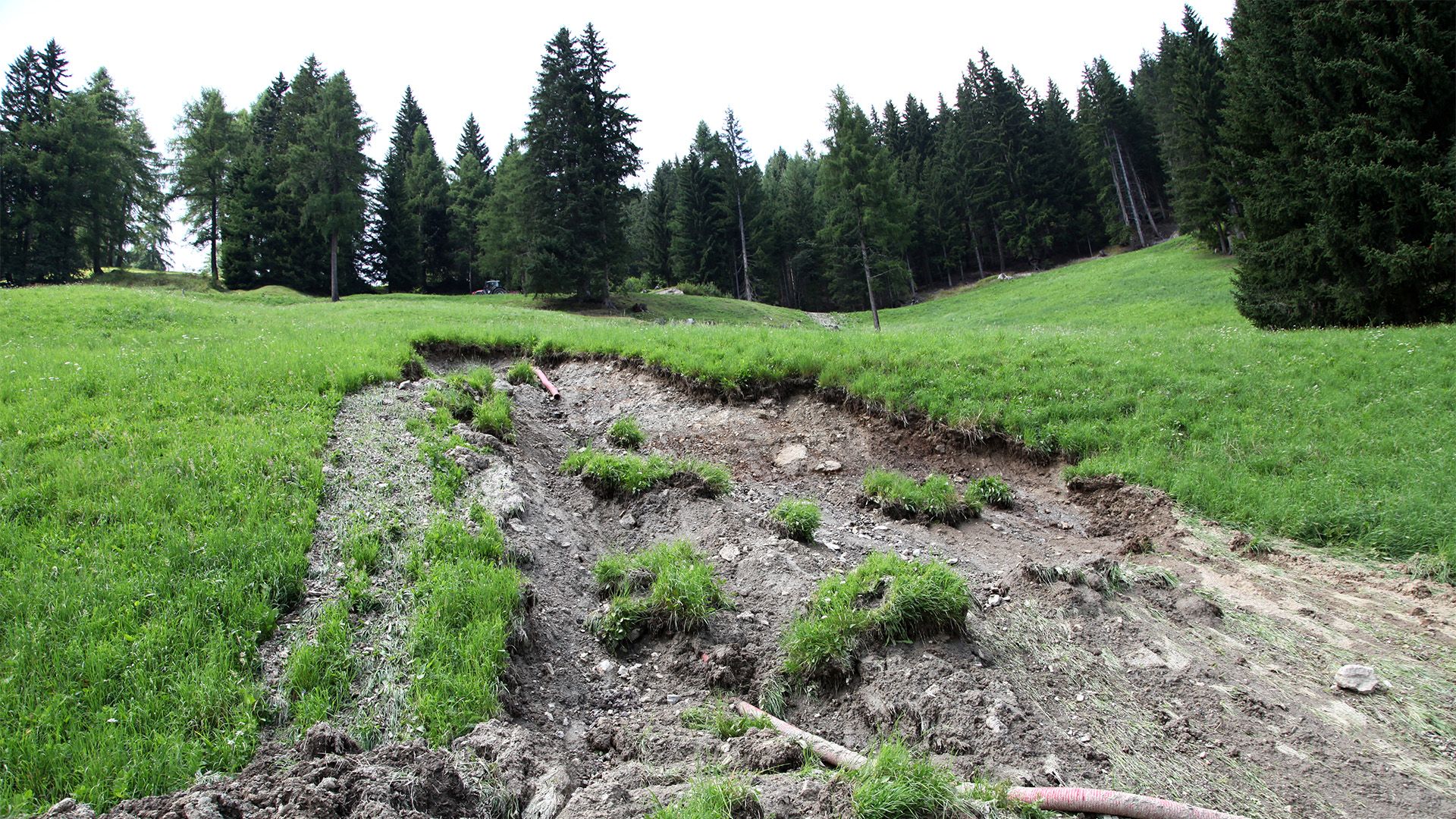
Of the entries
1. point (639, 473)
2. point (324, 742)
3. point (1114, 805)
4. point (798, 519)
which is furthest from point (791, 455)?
point (324, 742)

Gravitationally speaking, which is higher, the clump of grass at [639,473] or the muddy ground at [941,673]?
the clump of grass at [639,473]

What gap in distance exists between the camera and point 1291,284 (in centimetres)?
1736

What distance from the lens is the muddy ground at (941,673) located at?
12.0ft

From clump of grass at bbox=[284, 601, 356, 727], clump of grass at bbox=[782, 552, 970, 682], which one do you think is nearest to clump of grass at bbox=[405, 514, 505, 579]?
clump of grass at bbox=[284, 601, 356, 727]

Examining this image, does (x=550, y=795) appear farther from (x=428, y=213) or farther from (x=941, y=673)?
(x=428, y=213)

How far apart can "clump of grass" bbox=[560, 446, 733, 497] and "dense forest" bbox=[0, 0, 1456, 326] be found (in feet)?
56.0

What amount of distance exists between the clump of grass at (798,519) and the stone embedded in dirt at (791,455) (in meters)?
2.36

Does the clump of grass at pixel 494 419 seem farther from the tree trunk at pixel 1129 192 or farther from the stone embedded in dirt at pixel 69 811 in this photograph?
the tree trunk at pixel 1129 192

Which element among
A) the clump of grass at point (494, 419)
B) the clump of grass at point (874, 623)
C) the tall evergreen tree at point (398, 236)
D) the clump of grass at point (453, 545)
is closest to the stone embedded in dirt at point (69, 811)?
the clump of grass at point (453, 545)

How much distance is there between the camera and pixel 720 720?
173 inches

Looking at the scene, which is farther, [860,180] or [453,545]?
[860,180]

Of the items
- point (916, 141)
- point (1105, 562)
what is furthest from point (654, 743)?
point (916, 141)

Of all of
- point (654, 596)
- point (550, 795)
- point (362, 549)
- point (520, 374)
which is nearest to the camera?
point (550, 795)

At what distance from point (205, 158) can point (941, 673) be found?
69.5 meters
